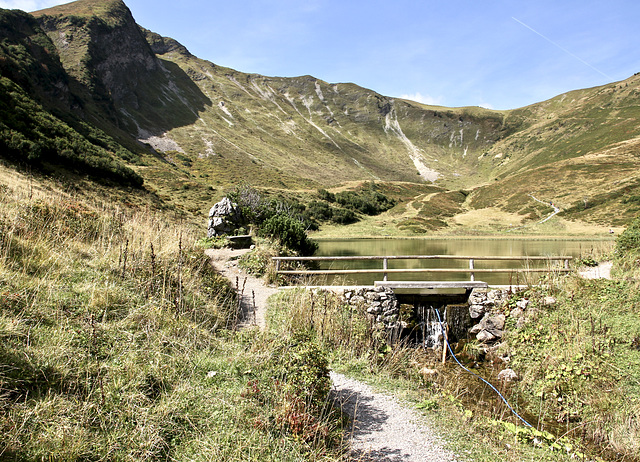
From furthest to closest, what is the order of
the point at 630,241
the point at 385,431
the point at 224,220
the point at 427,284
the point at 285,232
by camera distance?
the point at 224,220 → the point at 285,232 → the point at 427,284 → the point at 630,241 → the point at 385,431

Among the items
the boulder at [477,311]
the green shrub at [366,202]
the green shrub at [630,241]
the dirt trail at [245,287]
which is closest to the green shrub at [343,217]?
the green shrub at [366,202]

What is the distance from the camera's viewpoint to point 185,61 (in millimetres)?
172625

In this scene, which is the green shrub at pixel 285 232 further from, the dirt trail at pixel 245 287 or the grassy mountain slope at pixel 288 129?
the grassy mountain slope at pixel 288 129

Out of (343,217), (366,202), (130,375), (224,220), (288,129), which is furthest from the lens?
(288,129)

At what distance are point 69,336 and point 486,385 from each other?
780cm

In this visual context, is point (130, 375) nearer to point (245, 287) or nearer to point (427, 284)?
point (245, 287)

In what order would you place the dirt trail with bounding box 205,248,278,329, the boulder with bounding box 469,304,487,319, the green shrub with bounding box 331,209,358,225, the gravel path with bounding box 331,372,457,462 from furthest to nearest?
1. the green shrub with bounding box 331,209,358,225
2. the boulder with bounding box 469,304,487,319
3. the dirt trail with bounding box 205,248,278,329
4. the gravel path with bounding box 331,372,457,462

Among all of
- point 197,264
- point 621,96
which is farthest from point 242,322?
point 621,96

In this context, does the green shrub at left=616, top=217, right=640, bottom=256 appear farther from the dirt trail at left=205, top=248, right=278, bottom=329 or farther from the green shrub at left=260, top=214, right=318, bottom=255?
the green shrub at left=260, top=214, right=318, bottom=255

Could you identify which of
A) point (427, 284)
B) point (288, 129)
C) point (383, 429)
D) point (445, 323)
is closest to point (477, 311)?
point (445, 323)

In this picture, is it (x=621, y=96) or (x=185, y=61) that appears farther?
(x=185, y=61)

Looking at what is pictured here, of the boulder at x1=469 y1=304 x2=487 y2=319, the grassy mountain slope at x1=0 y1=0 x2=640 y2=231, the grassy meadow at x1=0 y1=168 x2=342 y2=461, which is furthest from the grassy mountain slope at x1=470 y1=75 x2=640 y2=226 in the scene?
the grassy meadow at x1=0 y1=168 x2=342 y2=461

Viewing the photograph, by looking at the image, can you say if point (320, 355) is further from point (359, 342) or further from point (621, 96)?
point (621, 96)

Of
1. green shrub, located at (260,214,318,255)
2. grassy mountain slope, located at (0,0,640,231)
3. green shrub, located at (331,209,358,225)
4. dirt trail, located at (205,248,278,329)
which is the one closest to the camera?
dirt trail, located at (205,248,278,329)
